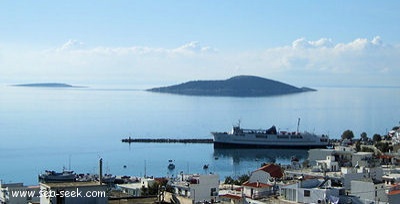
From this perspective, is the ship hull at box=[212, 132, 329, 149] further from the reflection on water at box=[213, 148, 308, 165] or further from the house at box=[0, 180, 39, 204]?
the house at box=[0, 180, 39, 204]

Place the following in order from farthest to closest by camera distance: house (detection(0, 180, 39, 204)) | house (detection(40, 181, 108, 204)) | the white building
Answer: the white building → house (detection(0, 180, 39, 204)) → house (detection(40, 181, 108, 204))

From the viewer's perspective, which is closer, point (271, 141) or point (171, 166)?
point (171, 166)

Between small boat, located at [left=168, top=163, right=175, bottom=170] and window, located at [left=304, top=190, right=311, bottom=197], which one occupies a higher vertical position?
window, located at [left=304, top=190, right=311, bottom=197]

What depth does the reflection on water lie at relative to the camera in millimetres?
40656

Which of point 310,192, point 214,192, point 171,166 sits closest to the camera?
point 310,192

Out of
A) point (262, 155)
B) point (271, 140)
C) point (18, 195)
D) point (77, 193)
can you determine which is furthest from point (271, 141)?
point (77, 193)

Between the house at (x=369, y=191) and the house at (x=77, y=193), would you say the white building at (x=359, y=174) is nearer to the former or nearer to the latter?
the house at (x=369, y=191)

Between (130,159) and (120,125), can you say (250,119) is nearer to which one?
(120,125)

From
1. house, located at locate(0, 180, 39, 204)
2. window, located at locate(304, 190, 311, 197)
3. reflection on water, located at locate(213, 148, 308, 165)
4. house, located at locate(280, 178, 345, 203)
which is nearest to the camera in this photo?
house, located at locate(280, 178, 345, 203)

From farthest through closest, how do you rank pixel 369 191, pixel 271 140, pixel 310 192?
pixel 271 140 < pixel 369 191 < pixel 310 192

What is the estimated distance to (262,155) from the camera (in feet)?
144

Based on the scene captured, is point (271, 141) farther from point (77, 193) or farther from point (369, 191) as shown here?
point (77, 193)

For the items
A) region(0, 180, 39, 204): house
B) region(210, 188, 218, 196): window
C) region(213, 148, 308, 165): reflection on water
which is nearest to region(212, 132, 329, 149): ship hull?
region(213, 148, 308, 165): reflection on water

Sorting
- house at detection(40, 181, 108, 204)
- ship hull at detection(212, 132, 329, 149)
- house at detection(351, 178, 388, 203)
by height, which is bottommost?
ship hull at detection(212, 132, 329, 149)
